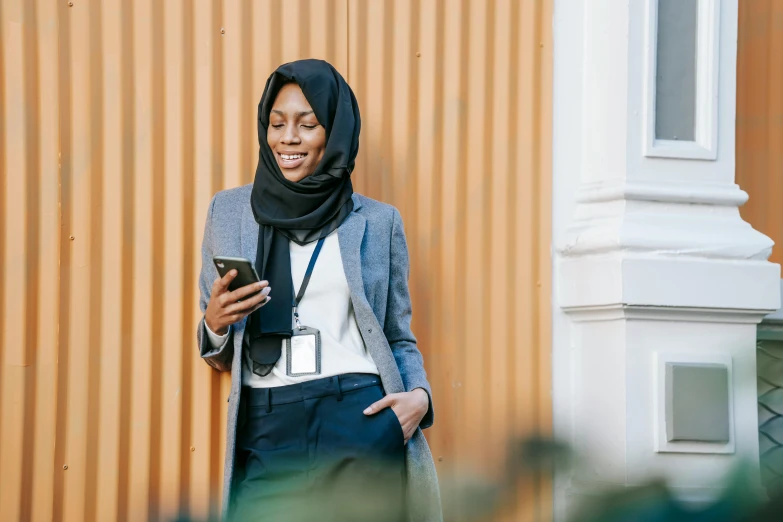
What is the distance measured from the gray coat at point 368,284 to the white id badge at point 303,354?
0.44 feet

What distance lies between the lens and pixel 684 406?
339cm

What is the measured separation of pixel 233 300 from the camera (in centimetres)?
271

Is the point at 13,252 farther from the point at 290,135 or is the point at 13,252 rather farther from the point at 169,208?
the point at 290,135

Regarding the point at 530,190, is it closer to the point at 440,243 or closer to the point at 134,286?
the point at 440,243

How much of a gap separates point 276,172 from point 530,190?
104cm

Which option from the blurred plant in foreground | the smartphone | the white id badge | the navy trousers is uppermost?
the smartphone

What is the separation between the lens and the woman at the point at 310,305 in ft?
9.18

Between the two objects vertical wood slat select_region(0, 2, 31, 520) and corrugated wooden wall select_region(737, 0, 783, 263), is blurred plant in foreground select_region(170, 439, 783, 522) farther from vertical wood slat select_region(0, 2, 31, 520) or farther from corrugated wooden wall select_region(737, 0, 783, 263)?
corrugated wooden wall select_region(737, 0, 783, 263)

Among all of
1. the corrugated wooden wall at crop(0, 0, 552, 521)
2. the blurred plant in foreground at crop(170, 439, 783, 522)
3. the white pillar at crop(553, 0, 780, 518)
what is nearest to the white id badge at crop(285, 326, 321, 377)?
the corrugated wooden wall at crop(0, 0, 552, 521)

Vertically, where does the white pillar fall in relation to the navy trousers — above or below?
above

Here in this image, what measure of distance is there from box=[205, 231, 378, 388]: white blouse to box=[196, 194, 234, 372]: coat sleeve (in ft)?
0.07

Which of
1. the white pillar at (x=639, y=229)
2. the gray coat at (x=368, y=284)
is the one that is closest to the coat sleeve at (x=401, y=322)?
the gray coat at (x=368, y=284)

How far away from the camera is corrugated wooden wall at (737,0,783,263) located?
4027mm

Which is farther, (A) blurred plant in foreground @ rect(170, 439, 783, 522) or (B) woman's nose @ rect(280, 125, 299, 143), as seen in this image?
(B) woman's nose @ rect(280, 125, 299, 143)
